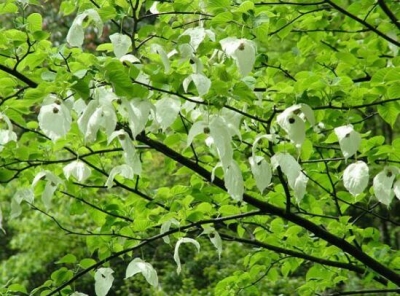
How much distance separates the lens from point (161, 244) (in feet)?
19.1

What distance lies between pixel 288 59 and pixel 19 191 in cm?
98

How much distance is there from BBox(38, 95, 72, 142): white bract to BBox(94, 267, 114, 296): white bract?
0.56m

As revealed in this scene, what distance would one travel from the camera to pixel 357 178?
129 cm

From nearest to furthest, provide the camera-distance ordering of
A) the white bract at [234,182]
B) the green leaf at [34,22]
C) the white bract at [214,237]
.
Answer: the white bract at [234,182] < the green leaf at [34,22] < the white bract at [214,237]

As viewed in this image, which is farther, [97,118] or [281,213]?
[281,213]

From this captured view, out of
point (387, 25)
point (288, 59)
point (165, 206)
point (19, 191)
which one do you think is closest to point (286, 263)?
point (165, 206)

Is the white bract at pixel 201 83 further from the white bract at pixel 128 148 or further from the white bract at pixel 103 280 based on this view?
the white bract at pixel 103 280

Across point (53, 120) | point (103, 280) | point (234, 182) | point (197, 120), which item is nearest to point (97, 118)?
point (53, 120)

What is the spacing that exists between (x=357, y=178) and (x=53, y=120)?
58 cm

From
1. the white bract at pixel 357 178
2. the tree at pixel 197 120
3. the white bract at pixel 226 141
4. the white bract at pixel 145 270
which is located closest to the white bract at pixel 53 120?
the tree at pixel 197 120

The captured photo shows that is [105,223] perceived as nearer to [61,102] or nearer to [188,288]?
[61,102]

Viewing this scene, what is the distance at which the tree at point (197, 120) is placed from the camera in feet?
3.85

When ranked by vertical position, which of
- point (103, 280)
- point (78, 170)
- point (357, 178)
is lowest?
point (103, 280)

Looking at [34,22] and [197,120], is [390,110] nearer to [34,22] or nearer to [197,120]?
[197,120]
